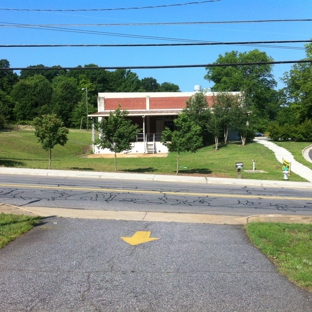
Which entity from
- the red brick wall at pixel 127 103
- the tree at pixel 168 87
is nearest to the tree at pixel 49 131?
the red brick wall at pixel 127 103

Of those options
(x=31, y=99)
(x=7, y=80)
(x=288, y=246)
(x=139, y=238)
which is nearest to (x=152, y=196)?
(x=139, y=238)

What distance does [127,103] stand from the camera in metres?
43.2

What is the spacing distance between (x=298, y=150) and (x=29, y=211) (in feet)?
94.0

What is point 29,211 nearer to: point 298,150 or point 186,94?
point 298,150

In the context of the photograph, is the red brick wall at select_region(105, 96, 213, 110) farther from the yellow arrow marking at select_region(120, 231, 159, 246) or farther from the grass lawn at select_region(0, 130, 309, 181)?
the yellow arrow marking at select_region(120, 231, 159, 246)

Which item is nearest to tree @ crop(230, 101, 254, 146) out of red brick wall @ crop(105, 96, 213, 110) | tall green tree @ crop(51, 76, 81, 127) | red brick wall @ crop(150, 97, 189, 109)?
red brick wall @ crop(105, 96, 213, 110)

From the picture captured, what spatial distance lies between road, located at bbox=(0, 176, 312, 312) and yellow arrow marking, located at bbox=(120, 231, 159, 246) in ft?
0.25

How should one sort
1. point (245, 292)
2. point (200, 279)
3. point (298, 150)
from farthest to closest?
point (298, 150) → point (200, 279) → point (245, 292)

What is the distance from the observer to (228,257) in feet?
20.8

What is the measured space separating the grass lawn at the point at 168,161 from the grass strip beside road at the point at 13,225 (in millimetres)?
13626

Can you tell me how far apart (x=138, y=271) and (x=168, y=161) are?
78.3ft

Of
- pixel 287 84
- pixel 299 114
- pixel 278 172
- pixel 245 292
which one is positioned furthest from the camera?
pixel 287 84

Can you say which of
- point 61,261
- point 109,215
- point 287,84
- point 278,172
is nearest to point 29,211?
point 109,215

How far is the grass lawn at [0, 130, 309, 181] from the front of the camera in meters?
22.9
